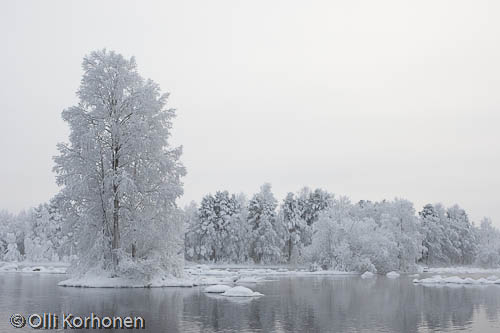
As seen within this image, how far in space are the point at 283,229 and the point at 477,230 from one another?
56365 mm

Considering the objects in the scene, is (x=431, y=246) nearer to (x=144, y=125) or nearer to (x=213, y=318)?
(x=144, y=125)

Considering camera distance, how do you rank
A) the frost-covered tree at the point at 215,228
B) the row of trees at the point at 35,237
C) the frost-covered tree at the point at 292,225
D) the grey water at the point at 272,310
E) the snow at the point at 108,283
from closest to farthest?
1. the grey water at the point at 272,310
2. the snow at the point at 108,283
3. the frost-covered tree at the point at 215,228
4. the row of trees at the point at 35,237
5. the frost-covered tree at the point at 292,225

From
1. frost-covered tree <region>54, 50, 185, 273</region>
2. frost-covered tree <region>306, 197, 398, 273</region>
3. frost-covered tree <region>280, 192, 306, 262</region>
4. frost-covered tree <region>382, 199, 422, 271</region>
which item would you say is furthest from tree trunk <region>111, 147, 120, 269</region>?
frost-covered tree <region>280, 192, 306, 262</region>

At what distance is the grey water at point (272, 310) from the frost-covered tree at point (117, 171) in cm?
607

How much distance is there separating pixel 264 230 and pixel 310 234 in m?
10.3

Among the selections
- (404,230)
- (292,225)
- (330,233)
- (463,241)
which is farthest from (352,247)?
(463,241)

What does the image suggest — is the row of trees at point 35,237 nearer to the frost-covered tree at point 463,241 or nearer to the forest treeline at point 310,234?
the forest treeline at point 310,234

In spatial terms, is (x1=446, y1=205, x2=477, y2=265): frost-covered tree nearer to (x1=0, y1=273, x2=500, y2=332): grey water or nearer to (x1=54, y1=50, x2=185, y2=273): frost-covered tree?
(x1=0, y1=273, x2=500, y2=332): grey water

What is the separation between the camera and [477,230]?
5039 inches

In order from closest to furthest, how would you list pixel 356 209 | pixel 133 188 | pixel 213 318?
pixel 213 318, pixel 133 188, pixel 356 209

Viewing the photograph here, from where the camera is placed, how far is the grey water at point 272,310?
Result: 21.5 m

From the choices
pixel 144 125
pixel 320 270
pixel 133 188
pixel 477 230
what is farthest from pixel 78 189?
pixel 477 230

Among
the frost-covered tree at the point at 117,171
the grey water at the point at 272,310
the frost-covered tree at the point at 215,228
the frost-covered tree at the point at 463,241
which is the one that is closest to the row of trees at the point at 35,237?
the frost-covered tree at the point at 215,228

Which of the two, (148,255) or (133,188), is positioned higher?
(133,188)
